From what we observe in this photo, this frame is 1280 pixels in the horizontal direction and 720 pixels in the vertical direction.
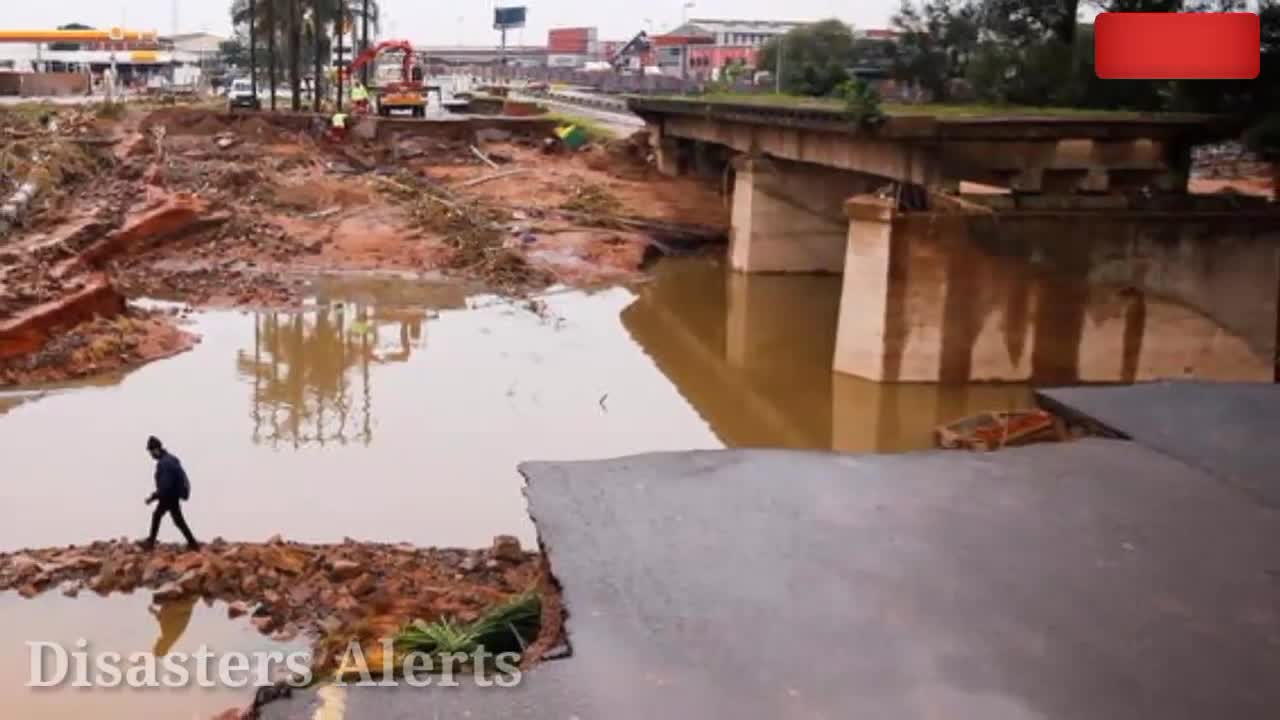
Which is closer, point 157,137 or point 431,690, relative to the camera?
point 431,690

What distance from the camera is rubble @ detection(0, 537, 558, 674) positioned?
11273mm

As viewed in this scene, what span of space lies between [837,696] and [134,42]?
459 ft

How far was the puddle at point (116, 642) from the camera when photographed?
1027 centimetres

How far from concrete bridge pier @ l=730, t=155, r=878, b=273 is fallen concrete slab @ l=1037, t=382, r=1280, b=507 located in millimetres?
21104

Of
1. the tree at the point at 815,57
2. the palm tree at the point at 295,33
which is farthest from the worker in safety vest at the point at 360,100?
the tree at the point at 815,57

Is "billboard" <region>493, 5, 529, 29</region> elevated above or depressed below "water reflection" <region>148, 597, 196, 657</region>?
above

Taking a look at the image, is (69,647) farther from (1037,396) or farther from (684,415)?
(684,415)

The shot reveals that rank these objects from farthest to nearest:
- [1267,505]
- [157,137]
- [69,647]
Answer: [157,137] < [69,647] < [1267,505]

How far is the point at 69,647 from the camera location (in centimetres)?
1127

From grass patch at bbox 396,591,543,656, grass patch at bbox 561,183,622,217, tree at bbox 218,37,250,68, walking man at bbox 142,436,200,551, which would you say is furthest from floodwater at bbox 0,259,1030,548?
tree at bbox 218,37,250,68

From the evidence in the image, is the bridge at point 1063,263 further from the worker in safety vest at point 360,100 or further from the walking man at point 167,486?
the worker in safety vest at point 360,100

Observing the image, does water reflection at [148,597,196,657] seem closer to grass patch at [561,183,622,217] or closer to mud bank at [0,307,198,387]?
mud bank at [0,307,198,387]

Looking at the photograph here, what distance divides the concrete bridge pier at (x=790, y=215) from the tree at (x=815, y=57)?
995 cm

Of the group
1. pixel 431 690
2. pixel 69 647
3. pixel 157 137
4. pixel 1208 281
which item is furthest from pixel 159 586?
pixel 157 137
